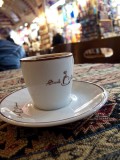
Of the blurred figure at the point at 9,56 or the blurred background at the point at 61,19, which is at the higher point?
the blurred background at the point at 61,19

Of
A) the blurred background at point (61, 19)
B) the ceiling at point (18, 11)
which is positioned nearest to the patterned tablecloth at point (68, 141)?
the blurred background at point (61, 19)

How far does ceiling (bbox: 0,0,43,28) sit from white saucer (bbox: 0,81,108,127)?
588 cm

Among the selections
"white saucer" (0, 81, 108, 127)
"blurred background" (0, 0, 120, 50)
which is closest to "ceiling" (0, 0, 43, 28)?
"blurred background" (0, 0, 120, 50)

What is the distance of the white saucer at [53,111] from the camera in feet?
0.76

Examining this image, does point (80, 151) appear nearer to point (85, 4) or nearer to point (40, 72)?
point (40, 72)

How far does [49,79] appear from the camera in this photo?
0.27m

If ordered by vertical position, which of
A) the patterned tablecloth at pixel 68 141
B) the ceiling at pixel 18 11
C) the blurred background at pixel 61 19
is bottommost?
the patterned tablecloth at pixel 68 141

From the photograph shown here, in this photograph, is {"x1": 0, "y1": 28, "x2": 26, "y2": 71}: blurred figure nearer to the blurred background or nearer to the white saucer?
the white saucer

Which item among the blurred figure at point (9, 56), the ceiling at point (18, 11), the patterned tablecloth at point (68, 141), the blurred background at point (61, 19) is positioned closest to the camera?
the patterned tablecloth at point (68, 141)

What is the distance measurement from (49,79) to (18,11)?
25.4ft

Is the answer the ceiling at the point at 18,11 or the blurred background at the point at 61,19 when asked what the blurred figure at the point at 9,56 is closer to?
the blurred background at the point at 61,19

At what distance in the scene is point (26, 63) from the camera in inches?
10.8

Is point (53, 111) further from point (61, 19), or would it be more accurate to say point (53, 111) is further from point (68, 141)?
point (61, 19)

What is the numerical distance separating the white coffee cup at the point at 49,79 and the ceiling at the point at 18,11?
5.92 meters
